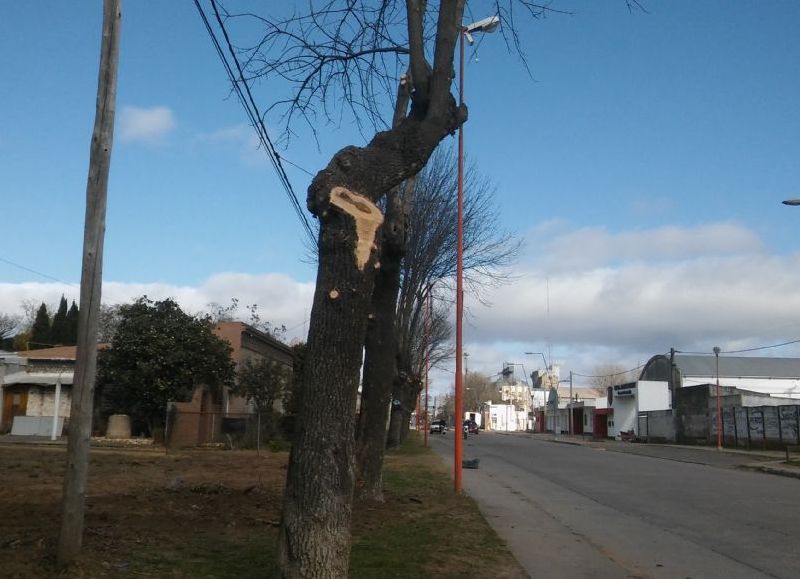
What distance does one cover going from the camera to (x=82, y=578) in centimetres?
616

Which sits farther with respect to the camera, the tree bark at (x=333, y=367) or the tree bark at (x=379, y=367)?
the tree bark at (x=379, y=367)

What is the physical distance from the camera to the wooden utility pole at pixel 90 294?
6.43 m

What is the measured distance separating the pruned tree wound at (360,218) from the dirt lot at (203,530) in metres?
3.03

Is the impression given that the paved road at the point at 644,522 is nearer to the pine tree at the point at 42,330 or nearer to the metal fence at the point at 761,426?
the metal fence at the point at 761,426

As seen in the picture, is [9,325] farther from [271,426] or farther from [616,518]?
[616,518]

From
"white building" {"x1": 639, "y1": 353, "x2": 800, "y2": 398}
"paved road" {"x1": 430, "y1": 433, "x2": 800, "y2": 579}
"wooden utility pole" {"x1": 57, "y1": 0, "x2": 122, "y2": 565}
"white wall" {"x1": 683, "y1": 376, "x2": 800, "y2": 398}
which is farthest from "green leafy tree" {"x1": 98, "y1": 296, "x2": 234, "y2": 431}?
"white wall" {"x1": 683, "y1": 376, "x2": 800, "y2": 398}

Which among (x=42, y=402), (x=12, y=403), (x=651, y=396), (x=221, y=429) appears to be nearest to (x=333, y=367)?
(x=221, y=429)

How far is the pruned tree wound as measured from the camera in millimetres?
5980

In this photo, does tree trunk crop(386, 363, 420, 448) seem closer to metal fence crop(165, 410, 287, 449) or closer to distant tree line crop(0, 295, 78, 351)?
metal fence crop(165, 410, 287, 449)

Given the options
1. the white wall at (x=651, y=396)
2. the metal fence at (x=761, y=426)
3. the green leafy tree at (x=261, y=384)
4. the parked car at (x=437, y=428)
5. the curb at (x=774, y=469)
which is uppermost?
the white wall at (x=651, y=396)

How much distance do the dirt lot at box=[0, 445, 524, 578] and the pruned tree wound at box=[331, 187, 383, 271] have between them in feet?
9.95

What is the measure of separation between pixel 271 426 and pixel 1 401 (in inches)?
529

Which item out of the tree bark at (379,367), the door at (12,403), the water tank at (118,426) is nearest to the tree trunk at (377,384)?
the tree bark at (379,367)

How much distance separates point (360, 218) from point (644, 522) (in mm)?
9340
